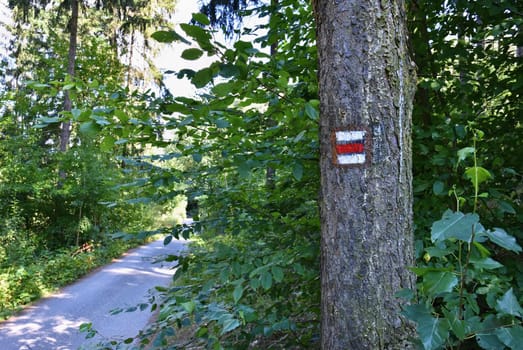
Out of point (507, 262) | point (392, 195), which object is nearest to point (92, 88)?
point (392, 195)

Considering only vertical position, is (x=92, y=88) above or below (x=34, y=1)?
below

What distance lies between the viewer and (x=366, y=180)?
1048mm

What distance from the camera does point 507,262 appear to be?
1.59 meters

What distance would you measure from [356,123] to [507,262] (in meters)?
1.11

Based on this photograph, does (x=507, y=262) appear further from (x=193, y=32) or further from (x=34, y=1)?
(x=34, y=1)

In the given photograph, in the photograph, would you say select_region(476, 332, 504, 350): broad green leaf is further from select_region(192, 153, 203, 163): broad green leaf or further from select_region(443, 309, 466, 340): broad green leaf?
select_region(192, 153, 203, 163): broad green leaf

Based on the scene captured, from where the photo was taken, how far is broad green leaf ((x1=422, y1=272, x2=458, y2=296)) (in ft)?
2.20

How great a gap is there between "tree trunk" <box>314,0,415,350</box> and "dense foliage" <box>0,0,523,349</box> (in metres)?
0.13

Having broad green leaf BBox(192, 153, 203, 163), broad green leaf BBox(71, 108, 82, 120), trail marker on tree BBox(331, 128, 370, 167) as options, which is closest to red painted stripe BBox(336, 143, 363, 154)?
trail marker on tree BBox(331, 128, 370, 167)

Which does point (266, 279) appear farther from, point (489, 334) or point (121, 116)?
point (121, 116)

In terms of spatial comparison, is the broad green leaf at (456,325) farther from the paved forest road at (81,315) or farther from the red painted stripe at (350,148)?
the paved forest road at (81,315)

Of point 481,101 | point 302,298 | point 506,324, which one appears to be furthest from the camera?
point 481,101

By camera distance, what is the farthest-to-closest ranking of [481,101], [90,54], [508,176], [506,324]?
[90,54] → [481,101] → [508,176] → [506,324]

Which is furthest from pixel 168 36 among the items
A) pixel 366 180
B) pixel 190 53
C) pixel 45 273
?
pixel 45 273
